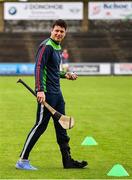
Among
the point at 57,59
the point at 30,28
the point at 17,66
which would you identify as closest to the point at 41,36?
the point at 30,28

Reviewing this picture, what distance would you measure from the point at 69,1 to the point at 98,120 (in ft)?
124

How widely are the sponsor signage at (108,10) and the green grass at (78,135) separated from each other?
27768 millimetres

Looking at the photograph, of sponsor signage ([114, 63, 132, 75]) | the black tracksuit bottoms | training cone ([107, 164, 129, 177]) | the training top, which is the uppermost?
the training top

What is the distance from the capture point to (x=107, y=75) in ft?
137

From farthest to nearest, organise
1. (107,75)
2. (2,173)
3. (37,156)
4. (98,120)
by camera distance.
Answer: (107,75) < (98,120) < (37,156) < (2,173)

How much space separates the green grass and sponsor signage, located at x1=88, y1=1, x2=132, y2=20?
27.8m

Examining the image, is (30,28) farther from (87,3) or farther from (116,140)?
(116,140)

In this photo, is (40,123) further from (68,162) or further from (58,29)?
(58,29)

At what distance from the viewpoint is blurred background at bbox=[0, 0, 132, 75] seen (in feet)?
163

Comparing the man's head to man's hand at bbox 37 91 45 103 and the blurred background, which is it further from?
the blurred background

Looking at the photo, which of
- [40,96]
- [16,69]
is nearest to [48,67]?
[40,96]

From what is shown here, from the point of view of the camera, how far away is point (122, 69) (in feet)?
140

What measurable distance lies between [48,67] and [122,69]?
33856mm

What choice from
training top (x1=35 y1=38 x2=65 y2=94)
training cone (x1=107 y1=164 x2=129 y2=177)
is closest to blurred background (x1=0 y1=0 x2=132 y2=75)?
training top (x1=35 y1=38 x2=65 y2=94)
